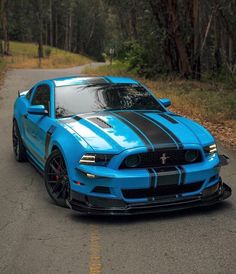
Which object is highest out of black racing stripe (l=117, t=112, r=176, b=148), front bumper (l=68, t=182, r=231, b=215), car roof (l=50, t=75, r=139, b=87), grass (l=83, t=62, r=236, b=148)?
car roof (l=50, t=75, r=139, b=87)

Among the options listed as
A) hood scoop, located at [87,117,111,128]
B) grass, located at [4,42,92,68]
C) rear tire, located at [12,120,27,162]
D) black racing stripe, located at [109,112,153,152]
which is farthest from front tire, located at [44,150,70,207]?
grass, located at [4,42,92,68]

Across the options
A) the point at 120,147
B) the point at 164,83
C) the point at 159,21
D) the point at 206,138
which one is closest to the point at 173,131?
the point at 206,138

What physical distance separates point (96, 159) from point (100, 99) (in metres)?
1.69

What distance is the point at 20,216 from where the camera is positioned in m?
5.34

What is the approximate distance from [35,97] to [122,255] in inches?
157

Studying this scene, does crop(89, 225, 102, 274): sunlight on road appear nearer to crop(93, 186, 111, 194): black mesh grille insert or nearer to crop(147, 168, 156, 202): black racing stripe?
crop(93, 186, 111, 194): black mesh grille insert

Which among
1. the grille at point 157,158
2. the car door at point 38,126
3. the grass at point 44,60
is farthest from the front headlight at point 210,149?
the grass at point 44,60

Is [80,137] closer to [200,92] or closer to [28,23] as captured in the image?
[200,92]

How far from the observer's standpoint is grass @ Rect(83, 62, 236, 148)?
434 inches

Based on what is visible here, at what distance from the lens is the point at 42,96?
718 cm

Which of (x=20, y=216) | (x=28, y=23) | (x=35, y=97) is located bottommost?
(x=28, y=23)

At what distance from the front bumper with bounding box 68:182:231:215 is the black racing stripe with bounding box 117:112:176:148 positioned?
608 mm

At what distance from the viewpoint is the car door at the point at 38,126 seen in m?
6.32

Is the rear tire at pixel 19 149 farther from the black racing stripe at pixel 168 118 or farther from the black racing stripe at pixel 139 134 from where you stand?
the black racing stripe at pixel 168 118
